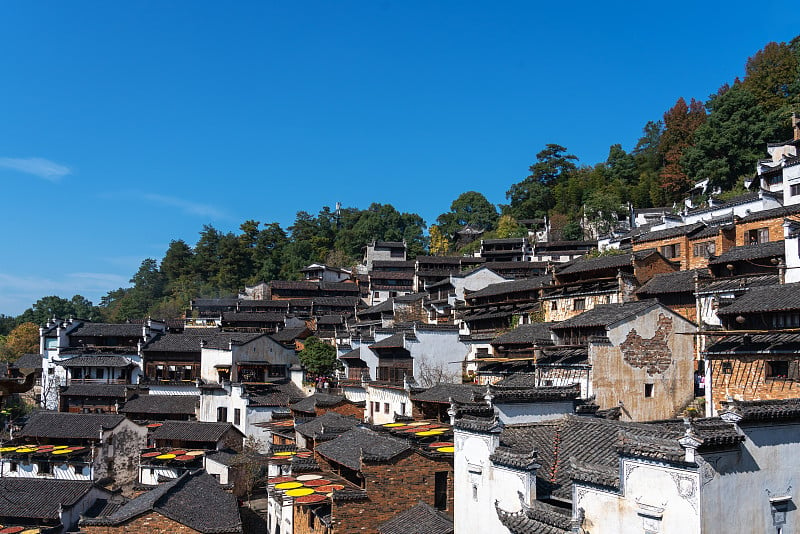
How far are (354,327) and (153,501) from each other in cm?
3344

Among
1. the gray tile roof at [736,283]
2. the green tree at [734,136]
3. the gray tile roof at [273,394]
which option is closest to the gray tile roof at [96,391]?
the gray tile roof at [273,394]

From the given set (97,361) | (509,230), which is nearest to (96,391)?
(97,361)

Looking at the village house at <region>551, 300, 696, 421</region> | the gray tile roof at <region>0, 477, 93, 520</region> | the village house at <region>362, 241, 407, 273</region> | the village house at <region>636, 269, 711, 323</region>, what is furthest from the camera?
the village house at <region>362, 241, 407, 273</region>

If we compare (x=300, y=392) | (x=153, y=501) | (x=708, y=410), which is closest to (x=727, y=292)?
(x=708, y=410)

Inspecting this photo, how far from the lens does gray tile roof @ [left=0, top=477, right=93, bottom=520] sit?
31625 mm

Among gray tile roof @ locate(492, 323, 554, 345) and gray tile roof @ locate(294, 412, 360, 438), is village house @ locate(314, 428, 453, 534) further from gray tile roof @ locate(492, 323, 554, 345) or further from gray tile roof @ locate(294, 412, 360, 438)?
gray tile roof @ locate(492, 323, 554, 345)

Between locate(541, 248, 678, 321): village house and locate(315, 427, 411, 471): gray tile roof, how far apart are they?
54.5ft

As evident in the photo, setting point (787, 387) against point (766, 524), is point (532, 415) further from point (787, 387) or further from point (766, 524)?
point (787, 387)

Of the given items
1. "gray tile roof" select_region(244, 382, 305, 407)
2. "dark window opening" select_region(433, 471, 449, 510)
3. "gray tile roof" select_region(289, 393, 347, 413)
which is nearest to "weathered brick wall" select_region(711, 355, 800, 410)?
"dark window opening" select_region(433, 471, 449, 510)

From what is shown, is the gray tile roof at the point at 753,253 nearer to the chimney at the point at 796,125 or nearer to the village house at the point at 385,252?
the chimney at the point at 796,125

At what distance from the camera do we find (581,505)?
13.0 m

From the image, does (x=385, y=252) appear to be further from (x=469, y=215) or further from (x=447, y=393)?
(x=447, y=393)

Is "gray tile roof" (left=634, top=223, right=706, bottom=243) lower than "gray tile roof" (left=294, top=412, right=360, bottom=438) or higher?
higher

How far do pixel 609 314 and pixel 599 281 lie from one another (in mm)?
12249
